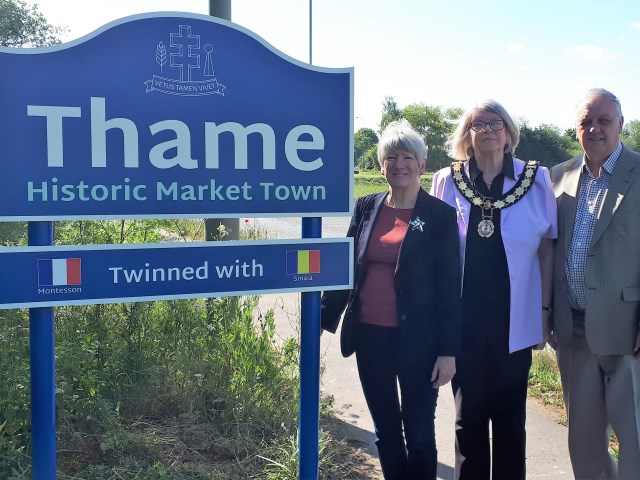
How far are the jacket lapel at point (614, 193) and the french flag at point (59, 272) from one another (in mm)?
2114

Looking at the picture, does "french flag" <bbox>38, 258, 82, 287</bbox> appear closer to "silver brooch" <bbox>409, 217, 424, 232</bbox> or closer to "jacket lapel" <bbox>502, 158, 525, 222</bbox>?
"silver brooch" <bbox>409, 217, 424, 232</bbox>

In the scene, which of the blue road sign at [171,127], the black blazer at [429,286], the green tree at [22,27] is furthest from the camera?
the green tree at [22,27]

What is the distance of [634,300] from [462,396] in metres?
0.85

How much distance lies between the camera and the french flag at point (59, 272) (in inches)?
91.4

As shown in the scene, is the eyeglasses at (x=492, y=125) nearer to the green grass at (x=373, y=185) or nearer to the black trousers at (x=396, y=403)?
the black trousers at (x=396, y=403)

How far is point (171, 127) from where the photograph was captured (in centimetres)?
250

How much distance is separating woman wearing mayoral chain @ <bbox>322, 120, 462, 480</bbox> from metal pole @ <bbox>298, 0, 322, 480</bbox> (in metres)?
0.15

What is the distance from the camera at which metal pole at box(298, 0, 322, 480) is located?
281 centimetres

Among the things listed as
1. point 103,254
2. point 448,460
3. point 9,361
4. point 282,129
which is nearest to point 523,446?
point 448,460

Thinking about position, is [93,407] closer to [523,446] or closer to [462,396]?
[462,396]

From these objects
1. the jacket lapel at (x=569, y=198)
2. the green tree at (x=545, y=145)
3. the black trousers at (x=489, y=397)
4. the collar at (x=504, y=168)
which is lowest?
the black trousers at (x=489, y=397)

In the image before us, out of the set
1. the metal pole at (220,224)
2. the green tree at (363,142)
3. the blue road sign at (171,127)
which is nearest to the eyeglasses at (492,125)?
the blue road sign at (171,127)

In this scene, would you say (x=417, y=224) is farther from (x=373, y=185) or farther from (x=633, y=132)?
(x=633, y=132)

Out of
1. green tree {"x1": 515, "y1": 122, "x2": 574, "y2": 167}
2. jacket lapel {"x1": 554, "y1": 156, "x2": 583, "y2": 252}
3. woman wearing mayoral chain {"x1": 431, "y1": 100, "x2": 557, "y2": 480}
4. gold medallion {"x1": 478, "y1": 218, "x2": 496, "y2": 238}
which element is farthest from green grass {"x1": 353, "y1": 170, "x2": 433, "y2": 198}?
gold medallion {"x1": 478, "y1": 218, "x2": 496, "y2": 238}
